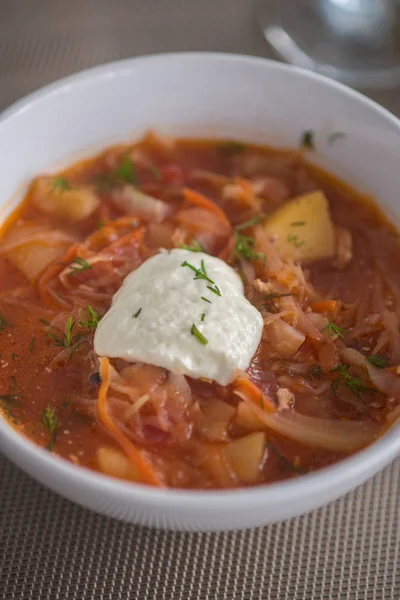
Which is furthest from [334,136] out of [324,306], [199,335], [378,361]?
[199,335]

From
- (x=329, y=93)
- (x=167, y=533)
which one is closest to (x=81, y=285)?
(x=167, y=533)

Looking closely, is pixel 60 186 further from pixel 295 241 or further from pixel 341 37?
pixel 341 37

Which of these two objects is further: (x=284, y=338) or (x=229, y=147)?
(x=229, y=147)

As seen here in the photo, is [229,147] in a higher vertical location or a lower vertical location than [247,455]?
higher

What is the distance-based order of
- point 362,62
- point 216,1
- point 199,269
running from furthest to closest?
point 216,1
point 362,62
point 199,269

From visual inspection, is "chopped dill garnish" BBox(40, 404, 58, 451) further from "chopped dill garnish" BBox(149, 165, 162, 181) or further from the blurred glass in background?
the blurred glass in background

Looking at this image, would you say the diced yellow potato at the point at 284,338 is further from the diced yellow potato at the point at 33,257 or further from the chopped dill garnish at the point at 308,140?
the chopped dill garnish at the point at 308,140

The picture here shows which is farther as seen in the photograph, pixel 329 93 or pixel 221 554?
pixel 329 93

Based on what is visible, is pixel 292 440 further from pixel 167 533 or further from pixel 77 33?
pixel 77 33
